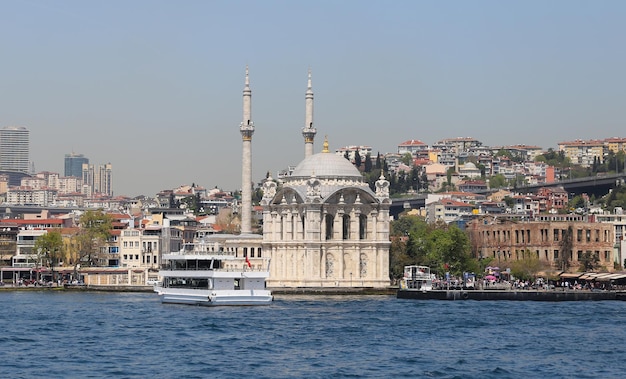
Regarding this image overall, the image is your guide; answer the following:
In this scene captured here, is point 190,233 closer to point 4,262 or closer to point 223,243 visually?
point 4,262

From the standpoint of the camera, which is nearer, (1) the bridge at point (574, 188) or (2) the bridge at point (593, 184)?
A: (2) the bridge at point (593, 184)

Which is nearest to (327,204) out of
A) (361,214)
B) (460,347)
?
(361,214)

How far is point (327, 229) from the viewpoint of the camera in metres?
92.9

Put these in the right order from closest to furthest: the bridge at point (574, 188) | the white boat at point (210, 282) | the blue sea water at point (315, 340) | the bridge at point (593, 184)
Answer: the blue sea water at point (315, 340)
the white boat at point (210, 282)
the bridge at point (593, 184)
the bridge at point (574, 188)

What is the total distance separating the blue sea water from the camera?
45.7m

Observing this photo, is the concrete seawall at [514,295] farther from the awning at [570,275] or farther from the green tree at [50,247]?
the green tree at [50,247]

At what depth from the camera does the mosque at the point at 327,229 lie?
299ft

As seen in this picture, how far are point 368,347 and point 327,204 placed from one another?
39429mm

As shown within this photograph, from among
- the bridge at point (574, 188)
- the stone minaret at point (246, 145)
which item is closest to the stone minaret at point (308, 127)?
the stone minaret at point (246, 145)

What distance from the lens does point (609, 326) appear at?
203 feet

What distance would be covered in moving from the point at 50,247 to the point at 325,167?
25.9 m

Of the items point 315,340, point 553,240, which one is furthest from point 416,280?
point 315,340

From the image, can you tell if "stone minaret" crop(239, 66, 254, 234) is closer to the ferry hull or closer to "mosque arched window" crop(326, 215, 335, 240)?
"mosque arched window" crop(326, 215, 335, 240)

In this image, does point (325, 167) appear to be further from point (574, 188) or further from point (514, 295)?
point (574, 188)
